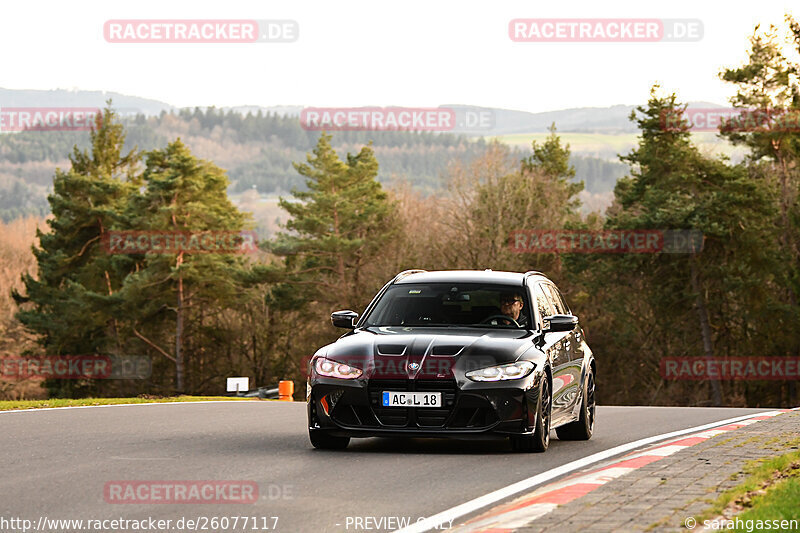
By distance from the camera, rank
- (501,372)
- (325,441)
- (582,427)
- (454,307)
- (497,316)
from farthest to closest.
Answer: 1. (582,427)
2. (454,307)
3. (497,316)
4. (325,441)
5. (501,372)

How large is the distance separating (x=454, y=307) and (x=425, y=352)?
58.8 inches

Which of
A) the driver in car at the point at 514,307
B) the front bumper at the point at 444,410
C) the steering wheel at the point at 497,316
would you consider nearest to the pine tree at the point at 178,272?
the driver in car at the point at 514,307

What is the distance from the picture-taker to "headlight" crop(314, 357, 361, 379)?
10.8m

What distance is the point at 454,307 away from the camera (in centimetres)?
1211

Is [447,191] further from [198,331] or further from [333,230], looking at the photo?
[198,331]

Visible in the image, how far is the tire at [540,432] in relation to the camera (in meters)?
11.0

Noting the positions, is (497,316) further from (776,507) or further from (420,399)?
(776,507)

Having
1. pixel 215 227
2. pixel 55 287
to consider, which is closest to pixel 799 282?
pixel 215 227

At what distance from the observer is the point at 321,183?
235 ft

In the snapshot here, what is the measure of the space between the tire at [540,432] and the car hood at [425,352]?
1.34 ft

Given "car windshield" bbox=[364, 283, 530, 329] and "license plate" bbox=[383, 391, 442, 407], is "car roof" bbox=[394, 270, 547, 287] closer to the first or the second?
"car windshield" bbox=[364, 283, 530, 329]

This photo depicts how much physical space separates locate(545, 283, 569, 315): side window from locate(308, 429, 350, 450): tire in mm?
3330

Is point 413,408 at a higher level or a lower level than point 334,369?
lower

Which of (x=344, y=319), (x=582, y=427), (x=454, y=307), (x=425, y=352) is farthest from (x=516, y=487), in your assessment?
(x=582, y=427)
